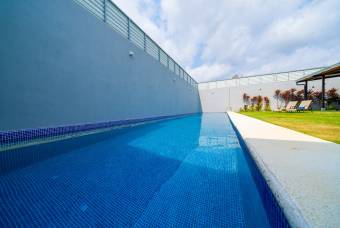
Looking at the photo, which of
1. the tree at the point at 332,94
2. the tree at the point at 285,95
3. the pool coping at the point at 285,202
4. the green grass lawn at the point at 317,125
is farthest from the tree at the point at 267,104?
the pool coping at the point at 285,202

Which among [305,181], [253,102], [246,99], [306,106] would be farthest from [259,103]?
[305,181]

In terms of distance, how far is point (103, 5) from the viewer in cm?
488

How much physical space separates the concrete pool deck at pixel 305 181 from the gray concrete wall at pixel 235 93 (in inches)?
672

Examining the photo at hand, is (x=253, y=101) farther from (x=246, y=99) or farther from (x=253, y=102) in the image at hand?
(x=246, y=99)

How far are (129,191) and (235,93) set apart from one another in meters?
18.5

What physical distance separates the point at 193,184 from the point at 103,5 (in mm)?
5964

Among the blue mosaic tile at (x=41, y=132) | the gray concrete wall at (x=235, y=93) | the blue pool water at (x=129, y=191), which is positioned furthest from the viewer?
the gray concrete wall at (x=235, y=93)

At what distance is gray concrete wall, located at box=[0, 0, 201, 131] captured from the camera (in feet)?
8.70

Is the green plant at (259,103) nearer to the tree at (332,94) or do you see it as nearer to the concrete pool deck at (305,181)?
the tree at (332,94)

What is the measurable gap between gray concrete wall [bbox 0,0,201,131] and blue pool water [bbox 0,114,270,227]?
3.37 ft

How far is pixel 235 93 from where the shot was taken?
17719 millimetres

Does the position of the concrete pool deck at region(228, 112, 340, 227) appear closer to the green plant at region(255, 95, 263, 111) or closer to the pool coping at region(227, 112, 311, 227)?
the pool coping at region(227, 112, 311, 227)

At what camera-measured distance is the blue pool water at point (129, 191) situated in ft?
3.49

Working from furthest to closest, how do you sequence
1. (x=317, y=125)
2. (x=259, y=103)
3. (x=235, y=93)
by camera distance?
(x=235, y=93), (x=259, y=103), (x=317, y=125)
